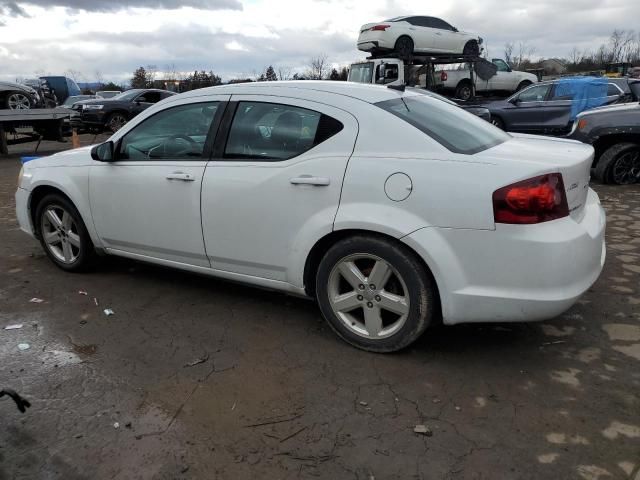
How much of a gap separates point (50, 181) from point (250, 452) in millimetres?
3198

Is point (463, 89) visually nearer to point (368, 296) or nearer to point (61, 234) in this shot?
point (61, 234)

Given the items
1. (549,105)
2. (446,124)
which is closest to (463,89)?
(549,105)

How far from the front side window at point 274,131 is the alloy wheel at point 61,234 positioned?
1858mm

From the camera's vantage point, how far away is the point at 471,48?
17.5 metres

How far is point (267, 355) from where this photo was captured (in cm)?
324

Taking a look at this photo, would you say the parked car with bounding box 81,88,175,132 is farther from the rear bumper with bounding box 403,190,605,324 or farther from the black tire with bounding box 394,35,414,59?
the rear bumper with bounding box 403,190,605,324

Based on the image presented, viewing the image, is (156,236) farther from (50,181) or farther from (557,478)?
(557,478)

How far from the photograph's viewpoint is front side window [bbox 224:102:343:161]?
3.22 meters

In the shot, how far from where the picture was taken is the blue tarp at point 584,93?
11.8 m

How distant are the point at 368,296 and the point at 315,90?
4.43 feet

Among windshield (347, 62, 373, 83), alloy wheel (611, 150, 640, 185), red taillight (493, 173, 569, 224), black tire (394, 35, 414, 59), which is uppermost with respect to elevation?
black tire (394, 35, 414, 59)

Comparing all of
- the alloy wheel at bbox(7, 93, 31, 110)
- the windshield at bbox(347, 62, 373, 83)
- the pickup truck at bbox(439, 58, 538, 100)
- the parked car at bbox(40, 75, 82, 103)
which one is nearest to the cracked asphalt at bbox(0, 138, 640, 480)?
the alloy wheel at bbox(7, 93, 31, 110)

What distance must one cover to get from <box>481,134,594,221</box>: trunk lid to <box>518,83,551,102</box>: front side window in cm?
984

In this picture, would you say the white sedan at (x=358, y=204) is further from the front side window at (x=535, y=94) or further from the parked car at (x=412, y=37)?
the parked car at (x=412, y=37)
